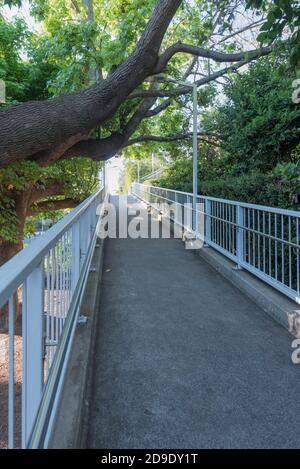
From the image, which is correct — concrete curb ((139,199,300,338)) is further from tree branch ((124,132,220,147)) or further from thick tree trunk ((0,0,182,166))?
tree branch ((124,132,220,147))

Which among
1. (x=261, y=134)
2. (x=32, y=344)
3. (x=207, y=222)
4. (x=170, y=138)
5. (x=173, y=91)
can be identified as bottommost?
(x=32, y=344)

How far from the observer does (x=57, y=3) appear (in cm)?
1565

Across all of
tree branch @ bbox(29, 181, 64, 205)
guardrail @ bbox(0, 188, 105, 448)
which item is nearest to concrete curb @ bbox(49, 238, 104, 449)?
guardrail @ bbox(0, 188, 105, 448)

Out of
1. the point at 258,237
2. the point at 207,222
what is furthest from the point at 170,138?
the point at 258,237

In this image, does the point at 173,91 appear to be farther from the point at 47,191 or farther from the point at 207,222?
the point at 47,191

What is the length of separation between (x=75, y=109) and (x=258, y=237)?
4002 mm

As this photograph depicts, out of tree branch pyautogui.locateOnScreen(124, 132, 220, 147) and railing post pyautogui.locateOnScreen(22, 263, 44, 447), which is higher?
tree branch pyautogui.locateOnScreen(124, 132, 220, 147)

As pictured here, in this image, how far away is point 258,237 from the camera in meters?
5.61

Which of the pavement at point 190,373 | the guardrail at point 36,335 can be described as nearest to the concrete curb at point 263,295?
the pavement at point 190,373

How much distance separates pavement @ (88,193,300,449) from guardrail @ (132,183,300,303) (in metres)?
0.53

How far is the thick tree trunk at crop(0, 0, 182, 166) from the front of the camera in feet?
21.1

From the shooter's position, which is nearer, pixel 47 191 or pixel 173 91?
pixel 173 91

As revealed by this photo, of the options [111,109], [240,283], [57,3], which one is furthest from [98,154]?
[57,3]

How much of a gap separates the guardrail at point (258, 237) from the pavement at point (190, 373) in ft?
1.75
